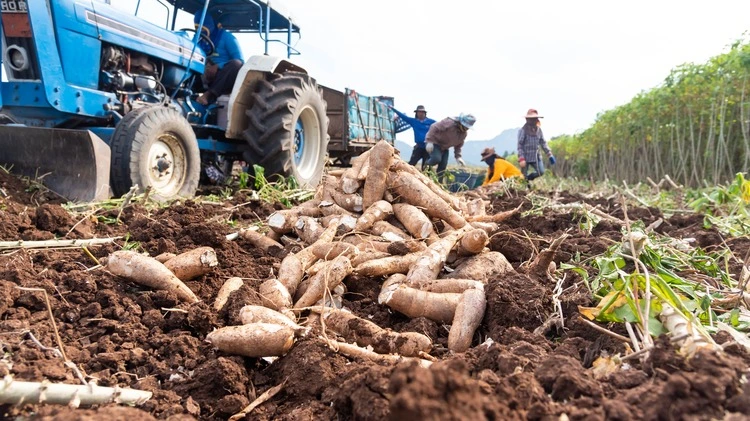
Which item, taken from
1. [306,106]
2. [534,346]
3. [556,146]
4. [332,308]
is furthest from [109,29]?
[556,146]

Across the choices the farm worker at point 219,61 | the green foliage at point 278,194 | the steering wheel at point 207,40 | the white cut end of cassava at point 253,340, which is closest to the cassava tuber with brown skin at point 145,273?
the white cut end of cassava at point 253,340

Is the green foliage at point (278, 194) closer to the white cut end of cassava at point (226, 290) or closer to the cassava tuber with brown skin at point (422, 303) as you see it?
the white cut end of cassava at point (226, 290)

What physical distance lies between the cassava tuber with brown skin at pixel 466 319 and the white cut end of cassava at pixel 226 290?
114 centimetres

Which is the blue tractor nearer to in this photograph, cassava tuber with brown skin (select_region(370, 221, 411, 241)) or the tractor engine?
the tractor engine

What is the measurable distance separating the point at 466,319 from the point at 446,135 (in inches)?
348

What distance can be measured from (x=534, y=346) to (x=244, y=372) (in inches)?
44.5

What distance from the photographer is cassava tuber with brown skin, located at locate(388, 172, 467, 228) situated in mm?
3818

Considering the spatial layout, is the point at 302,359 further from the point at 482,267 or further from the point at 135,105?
the point at 135,105

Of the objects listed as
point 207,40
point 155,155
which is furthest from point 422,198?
point 207,40

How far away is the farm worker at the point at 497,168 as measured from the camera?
32.6 ft

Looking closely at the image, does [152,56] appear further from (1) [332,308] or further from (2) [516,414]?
(2) [516,414]

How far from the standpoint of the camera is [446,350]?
2244 millimetres

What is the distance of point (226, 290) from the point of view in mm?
2627

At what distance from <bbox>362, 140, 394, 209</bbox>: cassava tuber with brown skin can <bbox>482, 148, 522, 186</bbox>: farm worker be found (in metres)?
6.09
